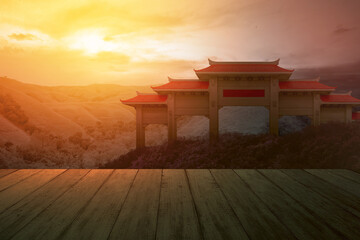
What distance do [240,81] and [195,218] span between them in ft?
36.5

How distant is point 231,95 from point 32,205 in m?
11.0

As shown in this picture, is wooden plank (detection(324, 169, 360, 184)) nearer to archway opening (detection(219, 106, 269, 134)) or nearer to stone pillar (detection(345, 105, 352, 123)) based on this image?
archway opening (detection(219, 106, 269, 134))

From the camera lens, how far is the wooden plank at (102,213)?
156 centimetres

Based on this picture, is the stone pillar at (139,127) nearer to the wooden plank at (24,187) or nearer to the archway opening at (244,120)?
the archway opening at (244,120)

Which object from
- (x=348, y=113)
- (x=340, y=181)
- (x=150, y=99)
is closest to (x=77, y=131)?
(x=150, y=99)

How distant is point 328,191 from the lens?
7.90 feet

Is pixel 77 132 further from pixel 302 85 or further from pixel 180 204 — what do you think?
pixel 180 204

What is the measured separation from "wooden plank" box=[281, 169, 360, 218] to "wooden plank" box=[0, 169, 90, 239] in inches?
95.8

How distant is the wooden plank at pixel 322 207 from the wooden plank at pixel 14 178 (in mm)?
2786

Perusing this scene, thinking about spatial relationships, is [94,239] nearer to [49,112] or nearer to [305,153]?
[305,153]

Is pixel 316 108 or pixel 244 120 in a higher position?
pixel 316 108

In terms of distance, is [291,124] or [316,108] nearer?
[316,108]

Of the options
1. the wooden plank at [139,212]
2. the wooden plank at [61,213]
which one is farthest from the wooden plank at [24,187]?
the wooden plank at [139,212]

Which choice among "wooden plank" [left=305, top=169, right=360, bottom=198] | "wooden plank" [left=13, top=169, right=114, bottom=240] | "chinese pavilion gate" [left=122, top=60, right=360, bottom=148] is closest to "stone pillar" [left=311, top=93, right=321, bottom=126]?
"chinese pavilion gate" [left=122, top=60, right=360, bottom=148]
